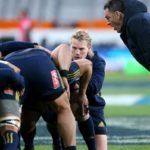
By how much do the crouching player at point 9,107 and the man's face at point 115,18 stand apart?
3.42ft

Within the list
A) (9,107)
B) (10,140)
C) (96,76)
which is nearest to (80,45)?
(96,76)

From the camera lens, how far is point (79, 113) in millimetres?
6824

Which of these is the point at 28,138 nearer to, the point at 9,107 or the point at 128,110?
the point at 9,107

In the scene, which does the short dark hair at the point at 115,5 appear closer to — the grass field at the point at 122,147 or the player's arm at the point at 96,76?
the player's arm at the point at 96,76

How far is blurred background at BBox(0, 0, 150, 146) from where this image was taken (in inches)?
653

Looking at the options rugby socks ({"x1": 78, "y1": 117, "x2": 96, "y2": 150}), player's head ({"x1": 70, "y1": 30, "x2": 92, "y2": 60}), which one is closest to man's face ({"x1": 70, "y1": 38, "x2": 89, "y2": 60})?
player's head ({"x1": 70, "y1": 30, "x2": 92, "y2": 60})

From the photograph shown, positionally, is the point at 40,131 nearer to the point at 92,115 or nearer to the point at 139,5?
the point at 92,115

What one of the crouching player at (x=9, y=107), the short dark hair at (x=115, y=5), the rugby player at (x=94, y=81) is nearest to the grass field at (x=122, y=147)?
the rugby player at (x=94, y=81)

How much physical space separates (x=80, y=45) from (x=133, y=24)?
40.5 inches

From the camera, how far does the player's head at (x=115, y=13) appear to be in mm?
6347

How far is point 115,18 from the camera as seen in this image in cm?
636

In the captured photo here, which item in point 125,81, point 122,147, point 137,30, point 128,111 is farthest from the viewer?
point 125,81

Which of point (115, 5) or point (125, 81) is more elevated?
point (115, 5)

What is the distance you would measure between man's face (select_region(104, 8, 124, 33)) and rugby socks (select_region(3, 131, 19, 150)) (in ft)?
4.41
